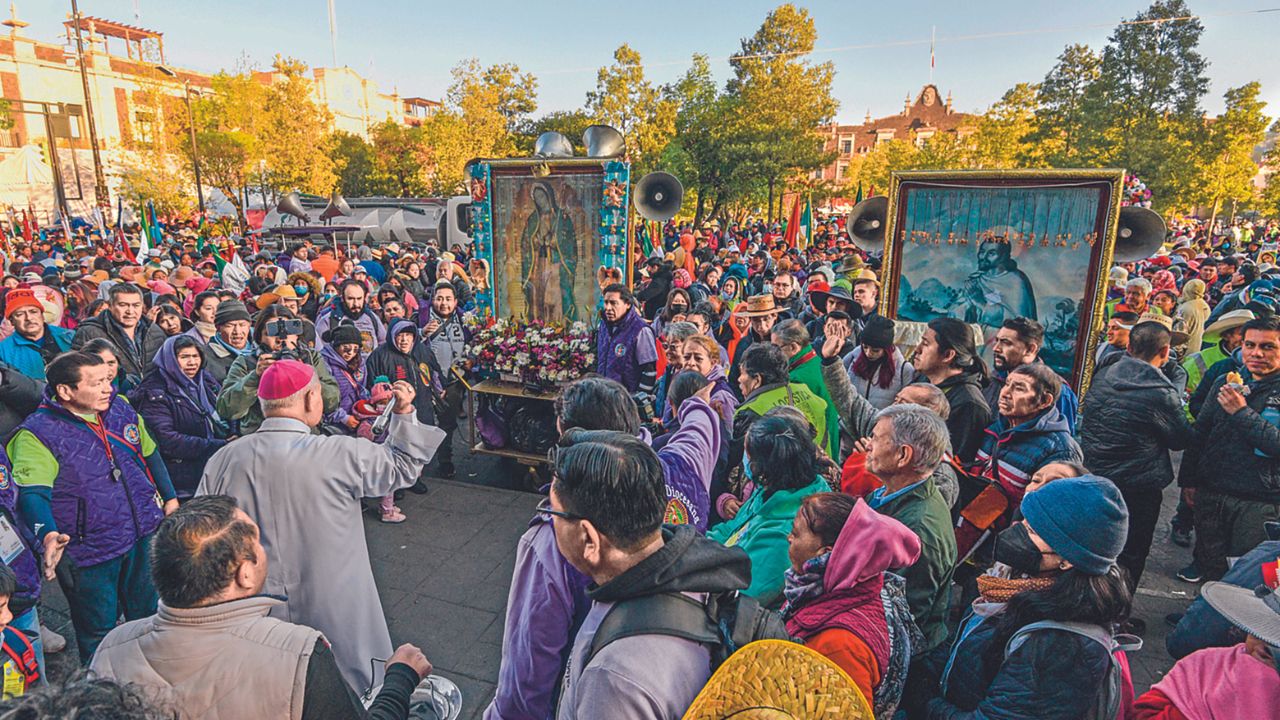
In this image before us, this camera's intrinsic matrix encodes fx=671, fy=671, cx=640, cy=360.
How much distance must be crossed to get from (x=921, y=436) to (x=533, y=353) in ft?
15.7

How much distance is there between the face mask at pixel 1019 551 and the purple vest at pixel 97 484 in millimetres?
4262

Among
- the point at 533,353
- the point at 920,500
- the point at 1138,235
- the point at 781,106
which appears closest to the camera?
the point at 920,500

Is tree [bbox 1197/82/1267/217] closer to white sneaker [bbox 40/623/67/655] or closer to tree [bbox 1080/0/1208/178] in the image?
tree [bbox 1080/0/1208/178]

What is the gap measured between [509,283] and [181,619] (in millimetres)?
6211

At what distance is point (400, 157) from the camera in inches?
1654

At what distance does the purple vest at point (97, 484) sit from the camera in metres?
3.46

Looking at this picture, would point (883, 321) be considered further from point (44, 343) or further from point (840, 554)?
point (44, 343)

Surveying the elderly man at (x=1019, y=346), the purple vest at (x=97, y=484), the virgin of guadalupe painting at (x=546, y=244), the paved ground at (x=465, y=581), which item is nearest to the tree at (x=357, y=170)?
the virgin of guadalupe painting at (x=546, y=244)

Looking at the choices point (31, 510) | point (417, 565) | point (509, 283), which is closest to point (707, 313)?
point (509, 283)

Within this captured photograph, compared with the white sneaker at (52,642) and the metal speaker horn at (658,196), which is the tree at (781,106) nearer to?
the metal speaker horn at (658,196)

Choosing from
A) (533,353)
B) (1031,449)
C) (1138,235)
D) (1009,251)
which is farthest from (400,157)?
(1031,449)

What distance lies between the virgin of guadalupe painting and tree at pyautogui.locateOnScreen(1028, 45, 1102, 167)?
27425 millimetres

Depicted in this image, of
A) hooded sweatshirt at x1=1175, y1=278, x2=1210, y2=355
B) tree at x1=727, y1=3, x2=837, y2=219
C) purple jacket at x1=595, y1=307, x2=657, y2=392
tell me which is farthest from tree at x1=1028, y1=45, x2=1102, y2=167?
purple jacket at x1=595, y1=307, x2=657, y2=392

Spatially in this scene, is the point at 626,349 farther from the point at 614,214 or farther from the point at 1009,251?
the point at 1009,251
